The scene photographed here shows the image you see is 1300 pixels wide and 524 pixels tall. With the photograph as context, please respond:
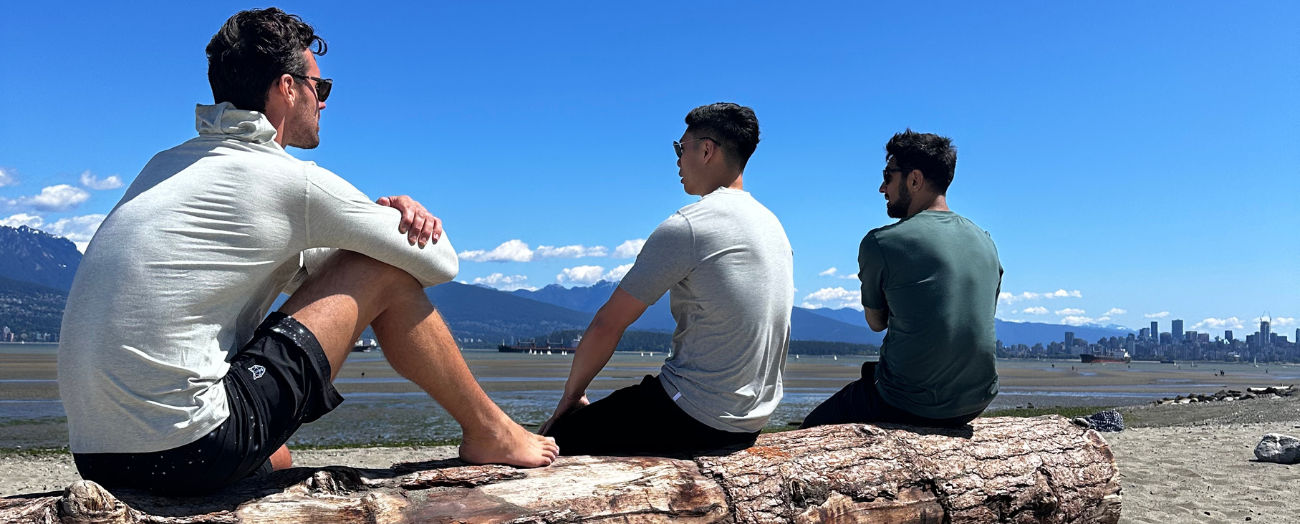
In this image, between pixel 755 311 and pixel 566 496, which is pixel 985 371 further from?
pixel 566 496

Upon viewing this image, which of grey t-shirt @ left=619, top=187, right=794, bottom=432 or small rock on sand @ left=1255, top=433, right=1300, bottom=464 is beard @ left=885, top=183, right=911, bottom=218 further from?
small rock on sand @ left=1255, top=433, right=1300, bottom=464

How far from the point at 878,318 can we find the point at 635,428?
5.10 ft

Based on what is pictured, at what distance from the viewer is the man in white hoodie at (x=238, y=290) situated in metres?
2.44

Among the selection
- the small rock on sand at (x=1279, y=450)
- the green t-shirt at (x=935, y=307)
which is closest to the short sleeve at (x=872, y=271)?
the green t-shirt at (x=935, y=307)

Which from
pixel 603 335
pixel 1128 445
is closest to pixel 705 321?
pixel 603 335

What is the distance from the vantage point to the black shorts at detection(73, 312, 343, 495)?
2592 mm

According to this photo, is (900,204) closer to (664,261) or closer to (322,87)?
(664,261)

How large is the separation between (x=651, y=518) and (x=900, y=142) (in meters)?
2.41

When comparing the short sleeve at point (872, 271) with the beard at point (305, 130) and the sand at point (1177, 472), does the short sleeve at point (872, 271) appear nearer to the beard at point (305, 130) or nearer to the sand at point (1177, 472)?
the beard at point (305, 130)

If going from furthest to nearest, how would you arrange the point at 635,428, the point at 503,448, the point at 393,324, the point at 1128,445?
the point at 1128,445, the point at 635,428, the point at 503,448, the point at 393,324

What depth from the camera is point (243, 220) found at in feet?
8.38

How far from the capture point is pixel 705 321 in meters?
3.56

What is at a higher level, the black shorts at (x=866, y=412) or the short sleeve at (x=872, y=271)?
the short sleeve at (x=872, y=271)

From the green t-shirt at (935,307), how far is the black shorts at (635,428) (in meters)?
1.06
